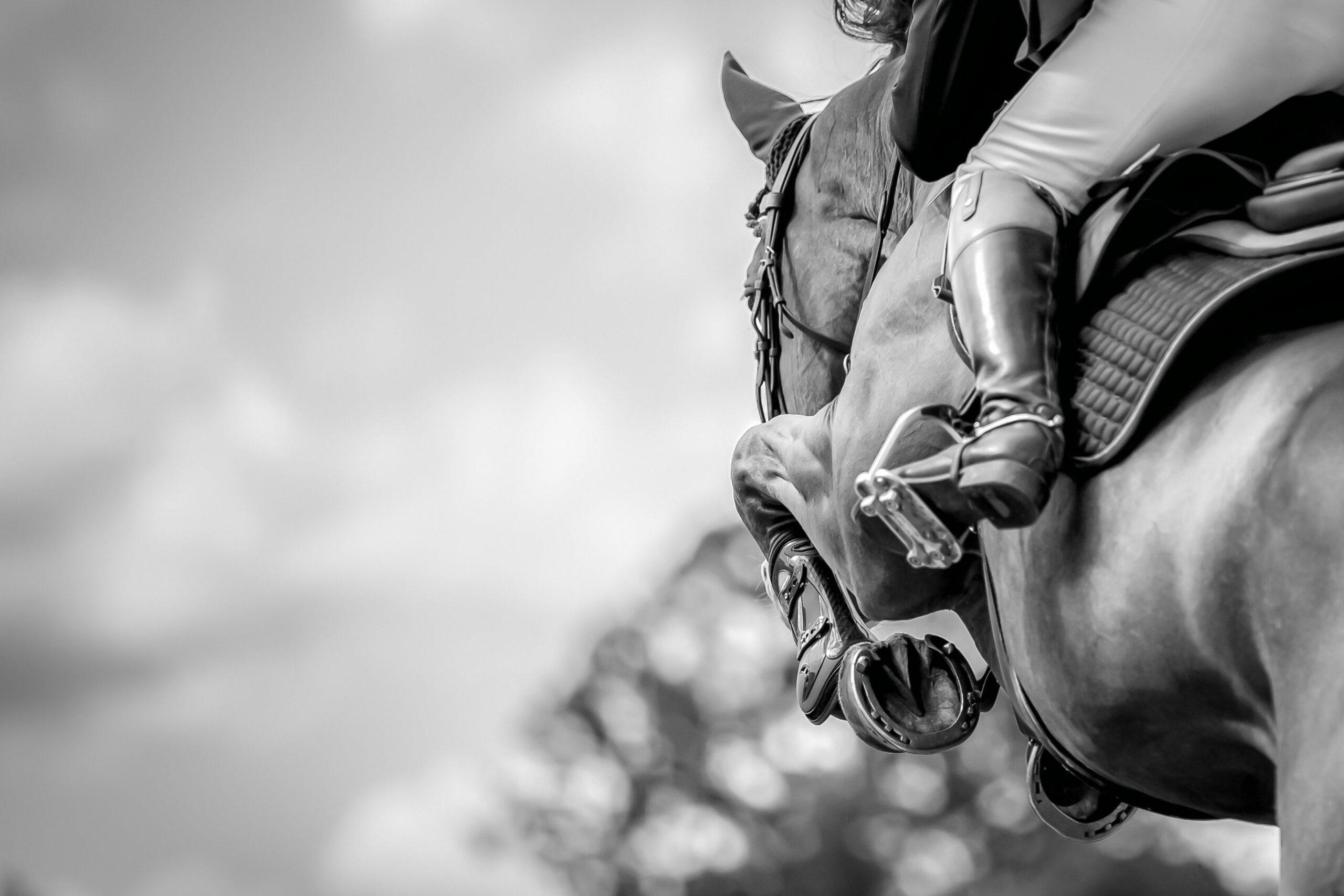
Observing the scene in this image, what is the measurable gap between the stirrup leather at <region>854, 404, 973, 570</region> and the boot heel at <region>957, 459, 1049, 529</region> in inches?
6.0

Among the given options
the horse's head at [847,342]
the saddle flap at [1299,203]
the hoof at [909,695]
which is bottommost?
the hoof at [909,695]

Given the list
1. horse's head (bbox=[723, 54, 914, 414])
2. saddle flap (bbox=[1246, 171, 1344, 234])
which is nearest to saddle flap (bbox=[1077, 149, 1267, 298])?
saddle flap (bbox=[1246, 171, 1344, 234])

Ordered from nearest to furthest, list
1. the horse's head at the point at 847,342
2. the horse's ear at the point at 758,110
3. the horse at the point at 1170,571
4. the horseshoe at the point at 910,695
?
the horse at the point at 1170,571
the horse's head at the point at 847,342
the horseshoe at the point at 910,695
the horse's ear at the point at 758,110

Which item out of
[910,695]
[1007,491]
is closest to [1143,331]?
[1007,491]

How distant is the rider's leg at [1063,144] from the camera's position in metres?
2.70

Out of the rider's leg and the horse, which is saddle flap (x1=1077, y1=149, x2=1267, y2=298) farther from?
the horse

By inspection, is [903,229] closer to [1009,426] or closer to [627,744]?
[1009,426]

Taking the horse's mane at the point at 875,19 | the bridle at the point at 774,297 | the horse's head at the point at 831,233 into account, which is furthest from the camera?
the bridle at the point at 774,297

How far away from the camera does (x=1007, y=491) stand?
8.60ft

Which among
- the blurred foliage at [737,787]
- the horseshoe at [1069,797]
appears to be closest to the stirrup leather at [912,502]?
the horseshoe at [1069,797]

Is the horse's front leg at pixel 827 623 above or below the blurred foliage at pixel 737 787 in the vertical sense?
above

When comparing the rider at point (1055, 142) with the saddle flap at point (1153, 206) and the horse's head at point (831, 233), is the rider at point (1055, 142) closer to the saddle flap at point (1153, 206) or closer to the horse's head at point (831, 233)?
A: the saddle flap at point (1153, 206)

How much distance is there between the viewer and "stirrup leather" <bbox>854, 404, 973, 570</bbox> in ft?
9.26

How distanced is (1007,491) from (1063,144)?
29.7 inches
